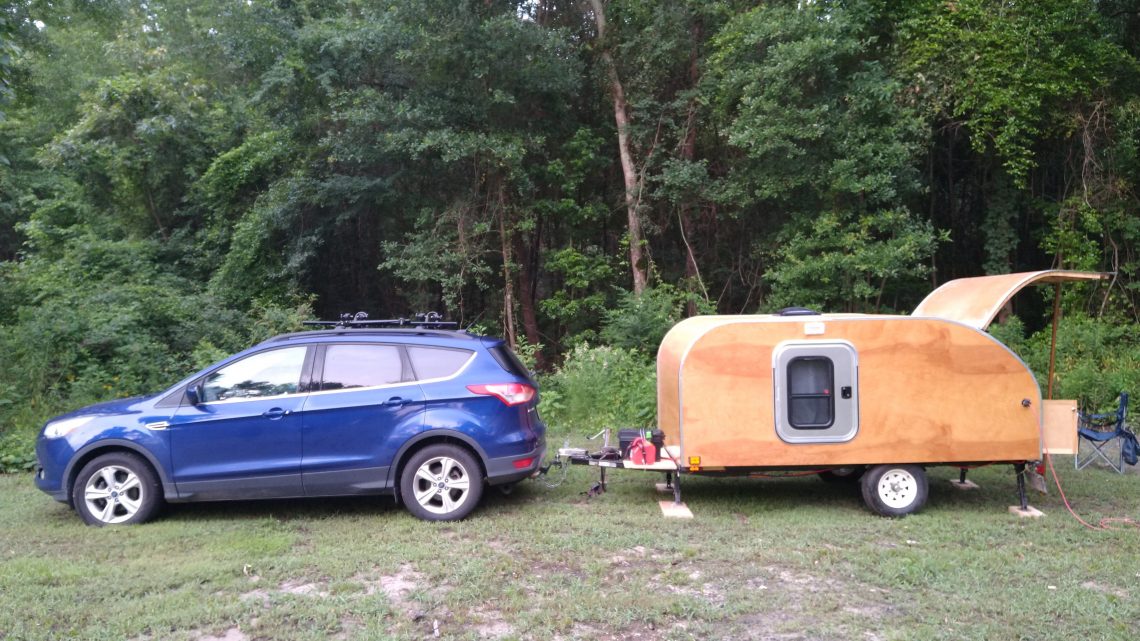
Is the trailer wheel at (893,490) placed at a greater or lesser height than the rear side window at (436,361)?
lesser

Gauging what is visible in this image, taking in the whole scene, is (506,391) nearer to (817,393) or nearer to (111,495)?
(817,393)

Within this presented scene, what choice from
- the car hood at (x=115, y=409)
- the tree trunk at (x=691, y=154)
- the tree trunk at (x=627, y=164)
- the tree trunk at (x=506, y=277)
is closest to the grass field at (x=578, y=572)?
the car hood at (x=115, y=409)

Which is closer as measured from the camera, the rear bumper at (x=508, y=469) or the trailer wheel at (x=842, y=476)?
the rear bumper at (x=508, y=469)

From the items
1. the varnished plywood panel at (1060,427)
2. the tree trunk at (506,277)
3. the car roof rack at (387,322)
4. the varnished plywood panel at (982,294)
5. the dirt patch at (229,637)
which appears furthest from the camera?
the tree trunk at (506,277)

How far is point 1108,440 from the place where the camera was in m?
9.24

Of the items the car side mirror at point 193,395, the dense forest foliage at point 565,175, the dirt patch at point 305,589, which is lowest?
the dirt patch at point 305,589

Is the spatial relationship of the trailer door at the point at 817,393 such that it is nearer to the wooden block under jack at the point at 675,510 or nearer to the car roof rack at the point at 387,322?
the wooden block under jack at the point at 675,510

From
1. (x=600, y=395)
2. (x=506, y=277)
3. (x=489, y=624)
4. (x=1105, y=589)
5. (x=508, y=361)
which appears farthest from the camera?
(x=506, y=277)

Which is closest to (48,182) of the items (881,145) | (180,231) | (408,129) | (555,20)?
(180,231)

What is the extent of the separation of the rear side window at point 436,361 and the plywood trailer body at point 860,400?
1917 mm

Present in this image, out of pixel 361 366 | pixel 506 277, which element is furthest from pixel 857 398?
pixel 506 277

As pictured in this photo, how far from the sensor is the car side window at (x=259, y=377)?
7.32 m

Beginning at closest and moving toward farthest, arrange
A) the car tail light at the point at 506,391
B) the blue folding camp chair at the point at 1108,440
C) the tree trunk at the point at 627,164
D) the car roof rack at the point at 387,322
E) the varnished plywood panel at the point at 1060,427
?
the car tail light at the point at 506,391
the varnished plywood panel at the point at 1060,427
the car roof rack at the point at 387,322
the blue folding camp chair at the point at 1108,440
the tree trunk at the point at 627,164

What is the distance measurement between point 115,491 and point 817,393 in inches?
235
